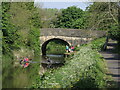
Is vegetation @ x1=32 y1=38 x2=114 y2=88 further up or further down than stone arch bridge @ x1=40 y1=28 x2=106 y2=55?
further down

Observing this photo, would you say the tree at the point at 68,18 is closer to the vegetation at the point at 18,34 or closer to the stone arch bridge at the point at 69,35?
the vegetation at the point at 18,34

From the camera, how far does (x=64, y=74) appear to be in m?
9.36

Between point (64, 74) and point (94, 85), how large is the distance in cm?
221

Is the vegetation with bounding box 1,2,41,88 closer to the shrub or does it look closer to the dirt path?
the dirt path

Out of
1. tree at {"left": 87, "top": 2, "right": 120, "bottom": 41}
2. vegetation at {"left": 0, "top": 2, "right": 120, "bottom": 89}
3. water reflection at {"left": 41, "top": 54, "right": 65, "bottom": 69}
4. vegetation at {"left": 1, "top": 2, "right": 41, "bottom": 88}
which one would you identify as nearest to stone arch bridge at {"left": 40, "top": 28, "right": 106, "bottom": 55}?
vegetation at {"left": 0, "top": 2, "right": 120, "bottom": 89}

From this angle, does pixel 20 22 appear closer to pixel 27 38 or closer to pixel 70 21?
pixel 27 38

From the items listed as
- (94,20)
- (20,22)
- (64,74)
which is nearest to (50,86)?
(64,74)

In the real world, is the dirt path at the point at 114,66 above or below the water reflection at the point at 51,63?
above

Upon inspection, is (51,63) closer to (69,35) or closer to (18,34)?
(18,34)

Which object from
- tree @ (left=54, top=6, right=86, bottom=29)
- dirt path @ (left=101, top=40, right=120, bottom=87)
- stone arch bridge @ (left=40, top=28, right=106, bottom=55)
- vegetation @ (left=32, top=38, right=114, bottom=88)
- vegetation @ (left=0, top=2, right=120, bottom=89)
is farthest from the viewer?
tree @ (left=54, top=6, right=86, bottom=29)

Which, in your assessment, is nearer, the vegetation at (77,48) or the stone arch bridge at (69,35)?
the vegetation at (77,48)

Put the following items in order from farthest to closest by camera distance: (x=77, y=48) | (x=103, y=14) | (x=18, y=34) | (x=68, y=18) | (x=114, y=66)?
1. (x=68, y=18)
2. (x=18, y=34)
3. (x=77, y=48)
4. (x=103, y=14)
5. (x=114, y=66)

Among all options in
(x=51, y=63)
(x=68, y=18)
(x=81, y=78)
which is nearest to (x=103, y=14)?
(x=51, y=63)

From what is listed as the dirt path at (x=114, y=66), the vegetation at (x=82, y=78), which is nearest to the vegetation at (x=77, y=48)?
the vegetation at (x=82, y=78)
